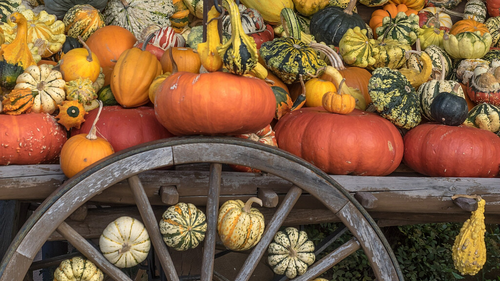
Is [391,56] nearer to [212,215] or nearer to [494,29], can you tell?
[494,29]

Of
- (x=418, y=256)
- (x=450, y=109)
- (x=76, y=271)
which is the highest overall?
(x=450, y=109)

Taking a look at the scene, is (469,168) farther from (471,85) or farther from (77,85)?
(77,85)

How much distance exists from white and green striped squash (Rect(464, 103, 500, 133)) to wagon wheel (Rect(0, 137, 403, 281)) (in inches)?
51.6

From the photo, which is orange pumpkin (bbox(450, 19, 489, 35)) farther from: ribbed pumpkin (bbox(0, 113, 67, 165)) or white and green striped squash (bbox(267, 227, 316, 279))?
ribbed pumpkin (bbox(0, 113, 67, 165))

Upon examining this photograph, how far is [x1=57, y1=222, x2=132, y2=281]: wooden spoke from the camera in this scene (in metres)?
1.59

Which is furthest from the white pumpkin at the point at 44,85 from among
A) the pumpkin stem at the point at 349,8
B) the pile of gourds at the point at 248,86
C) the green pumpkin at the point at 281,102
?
the pumpkin stem at the point at 349,8

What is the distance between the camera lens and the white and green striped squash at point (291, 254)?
194 centimetres

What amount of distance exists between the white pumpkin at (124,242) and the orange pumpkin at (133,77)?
26.4 inches

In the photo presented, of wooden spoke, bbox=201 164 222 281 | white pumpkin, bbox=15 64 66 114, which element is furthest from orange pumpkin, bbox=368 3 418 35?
white pumpkin, bbox=15 64 66 114

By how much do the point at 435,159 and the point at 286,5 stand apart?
160cm

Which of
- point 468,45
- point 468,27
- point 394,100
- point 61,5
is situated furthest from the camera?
point 468,27

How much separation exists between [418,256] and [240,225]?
308 cm

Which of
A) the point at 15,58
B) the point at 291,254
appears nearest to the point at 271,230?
the point at 291,254

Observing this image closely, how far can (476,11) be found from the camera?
3887 mm
